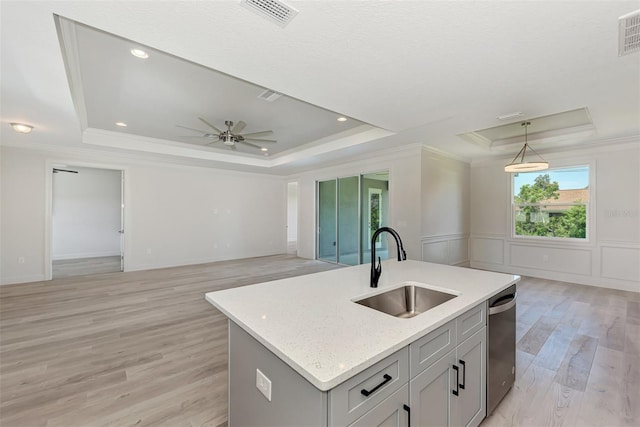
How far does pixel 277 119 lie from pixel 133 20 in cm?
262

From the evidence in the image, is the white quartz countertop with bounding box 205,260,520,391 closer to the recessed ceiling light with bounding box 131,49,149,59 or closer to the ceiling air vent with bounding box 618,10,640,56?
the ceiling air vent with bounding box 618,10,640,56

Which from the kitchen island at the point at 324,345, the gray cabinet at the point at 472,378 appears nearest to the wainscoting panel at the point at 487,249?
the kitchen island at the point at 324,345

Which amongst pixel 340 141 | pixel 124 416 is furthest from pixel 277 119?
pixel 124 416

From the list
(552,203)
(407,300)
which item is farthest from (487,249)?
(407,300)

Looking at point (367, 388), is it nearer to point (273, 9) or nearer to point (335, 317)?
point (335, 317)

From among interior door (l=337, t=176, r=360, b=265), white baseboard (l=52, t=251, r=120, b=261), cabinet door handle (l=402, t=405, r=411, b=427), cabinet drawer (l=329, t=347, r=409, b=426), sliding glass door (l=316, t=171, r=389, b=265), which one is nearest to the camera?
cabinet drawer (l=329, t=347, r=409, b=426)

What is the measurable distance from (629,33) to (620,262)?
4.66m

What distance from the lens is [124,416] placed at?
1.80 metres

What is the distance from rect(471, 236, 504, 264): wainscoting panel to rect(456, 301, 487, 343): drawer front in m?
5.40

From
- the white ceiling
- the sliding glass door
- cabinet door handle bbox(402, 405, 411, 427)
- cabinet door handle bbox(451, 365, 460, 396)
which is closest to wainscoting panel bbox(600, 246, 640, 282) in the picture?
the white ceiling

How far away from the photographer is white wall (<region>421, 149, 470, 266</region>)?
5.19 m

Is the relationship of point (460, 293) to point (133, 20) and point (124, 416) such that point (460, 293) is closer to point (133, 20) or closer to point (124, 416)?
point (124, 416)

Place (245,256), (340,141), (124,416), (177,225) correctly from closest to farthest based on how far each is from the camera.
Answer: (124,416), (340,141), (177,225), (245,256)

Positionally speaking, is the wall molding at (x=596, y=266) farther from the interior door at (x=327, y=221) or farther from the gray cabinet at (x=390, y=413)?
the gray cabinet at (x=390, y=413)
